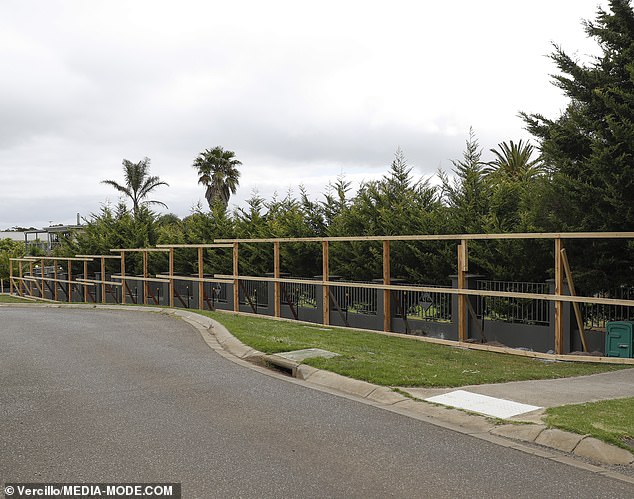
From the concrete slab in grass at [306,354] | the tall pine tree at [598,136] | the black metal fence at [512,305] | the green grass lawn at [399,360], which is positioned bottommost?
the green grass lawn at [399,360]

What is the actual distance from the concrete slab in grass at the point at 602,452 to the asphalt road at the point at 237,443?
0.41 m

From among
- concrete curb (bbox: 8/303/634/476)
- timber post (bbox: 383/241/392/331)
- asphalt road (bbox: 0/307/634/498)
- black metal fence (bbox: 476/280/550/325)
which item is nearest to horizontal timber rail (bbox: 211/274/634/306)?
timber post (bbox: 383/241/392/331)

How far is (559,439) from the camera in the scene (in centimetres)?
620

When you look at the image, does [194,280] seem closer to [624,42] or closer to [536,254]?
[536,254]

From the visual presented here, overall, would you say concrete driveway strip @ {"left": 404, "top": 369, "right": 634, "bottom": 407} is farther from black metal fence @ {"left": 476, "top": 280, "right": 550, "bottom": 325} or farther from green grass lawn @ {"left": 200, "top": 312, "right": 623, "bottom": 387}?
black metal fence @ {"left": 476, "top": 280, "right": 550, "bottom": 325}

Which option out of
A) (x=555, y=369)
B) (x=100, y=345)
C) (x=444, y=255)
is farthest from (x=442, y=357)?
(x=100, y=345)

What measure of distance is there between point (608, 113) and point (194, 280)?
14.4 meters

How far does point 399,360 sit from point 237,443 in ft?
16.5

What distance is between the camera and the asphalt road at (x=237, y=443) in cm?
523

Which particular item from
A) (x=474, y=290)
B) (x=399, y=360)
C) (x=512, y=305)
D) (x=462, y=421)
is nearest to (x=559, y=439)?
(x=462, y=421)

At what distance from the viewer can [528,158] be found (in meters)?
45.9

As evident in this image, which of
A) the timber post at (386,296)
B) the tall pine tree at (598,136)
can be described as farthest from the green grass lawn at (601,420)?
the timber post at (386,296)

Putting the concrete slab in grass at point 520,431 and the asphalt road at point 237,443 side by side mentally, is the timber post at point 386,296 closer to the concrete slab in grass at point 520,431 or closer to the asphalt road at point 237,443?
the asphalt road at point 237,443

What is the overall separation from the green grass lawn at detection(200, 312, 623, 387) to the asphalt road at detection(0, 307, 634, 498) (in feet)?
3.72
